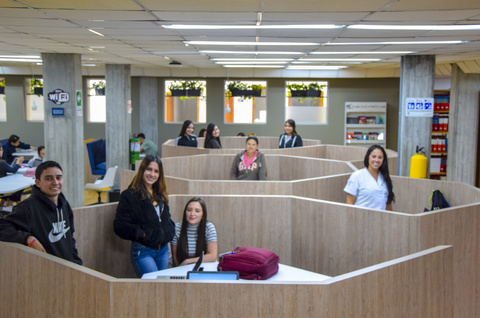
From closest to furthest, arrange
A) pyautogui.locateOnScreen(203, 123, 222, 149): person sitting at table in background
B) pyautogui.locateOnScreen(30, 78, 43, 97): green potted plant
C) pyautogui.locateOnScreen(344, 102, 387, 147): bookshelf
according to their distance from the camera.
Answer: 1. pyautogui.locateOnScreen(203, 123, 222, 149): person sitting at table in background
2. pyautogui.locateOnScreen(344, 102, 387, 147): bookshelf
3. pyautogui.locateOnScreen(30, 78, 43, 97): green potted plant

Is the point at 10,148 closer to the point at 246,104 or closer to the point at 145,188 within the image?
the point at 246,104

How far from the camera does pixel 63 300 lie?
3.06 m

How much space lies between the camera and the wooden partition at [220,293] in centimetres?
280

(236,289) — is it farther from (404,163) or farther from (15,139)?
(15,139)

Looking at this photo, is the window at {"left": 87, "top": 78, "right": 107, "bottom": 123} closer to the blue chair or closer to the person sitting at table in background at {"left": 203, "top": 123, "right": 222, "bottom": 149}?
the blue chair

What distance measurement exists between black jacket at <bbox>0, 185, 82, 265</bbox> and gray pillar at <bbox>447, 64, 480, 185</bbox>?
432 inches

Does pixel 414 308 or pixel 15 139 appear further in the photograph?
pixel 15 139

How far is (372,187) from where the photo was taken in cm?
556

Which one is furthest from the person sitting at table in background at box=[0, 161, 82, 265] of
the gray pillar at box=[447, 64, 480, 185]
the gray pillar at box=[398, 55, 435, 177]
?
the gray pillar at box=[447, 64, 480, 185]

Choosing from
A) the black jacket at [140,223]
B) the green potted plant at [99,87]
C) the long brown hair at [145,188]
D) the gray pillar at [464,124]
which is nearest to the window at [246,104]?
the green potted plant at [99,87]

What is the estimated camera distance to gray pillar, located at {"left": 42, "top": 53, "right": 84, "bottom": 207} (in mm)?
9922

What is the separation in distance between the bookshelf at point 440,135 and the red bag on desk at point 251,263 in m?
11.6

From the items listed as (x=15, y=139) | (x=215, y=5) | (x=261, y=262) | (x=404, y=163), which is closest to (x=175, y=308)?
(x=261, y=262)

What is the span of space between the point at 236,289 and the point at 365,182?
122 inches
